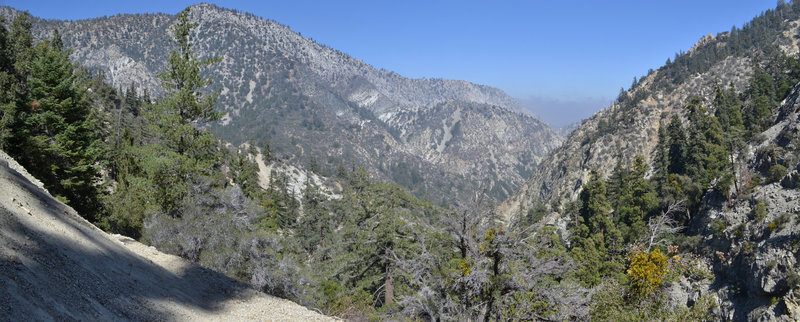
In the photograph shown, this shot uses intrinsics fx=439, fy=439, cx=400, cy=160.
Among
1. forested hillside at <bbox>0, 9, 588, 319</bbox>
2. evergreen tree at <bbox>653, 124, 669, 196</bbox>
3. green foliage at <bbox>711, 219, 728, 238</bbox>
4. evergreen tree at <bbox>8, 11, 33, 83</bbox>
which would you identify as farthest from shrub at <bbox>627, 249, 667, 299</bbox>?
evergreen tree at <bbox>653, 124, 669, 196</bbox>

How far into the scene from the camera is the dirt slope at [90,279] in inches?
334

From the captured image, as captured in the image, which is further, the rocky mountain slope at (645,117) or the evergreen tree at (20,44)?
the rocky mountain slope at (645,117)

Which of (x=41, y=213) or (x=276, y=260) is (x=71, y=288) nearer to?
(x=41, y=213)

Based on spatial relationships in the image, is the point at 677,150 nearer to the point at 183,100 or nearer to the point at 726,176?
the point at 726,176

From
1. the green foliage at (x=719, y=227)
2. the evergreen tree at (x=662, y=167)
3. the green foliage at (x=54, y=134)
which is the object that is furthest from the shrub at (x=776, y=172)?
the green foliage at (x=54, y=134)

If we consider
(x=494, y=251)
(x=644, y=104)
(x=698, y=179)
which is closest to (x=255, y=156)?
(x=698, y=179)

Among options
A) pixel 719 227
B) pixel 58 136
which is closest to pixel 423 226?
pixel 58 136

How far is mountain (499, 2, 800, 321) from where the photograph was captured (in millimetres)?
31748

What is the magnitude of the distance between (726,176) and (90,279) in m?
56.0

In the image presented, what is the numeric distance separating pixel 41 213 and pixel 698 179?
2626 inches

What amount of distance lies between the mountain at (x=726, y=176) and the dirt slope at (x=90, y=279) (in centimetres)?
963

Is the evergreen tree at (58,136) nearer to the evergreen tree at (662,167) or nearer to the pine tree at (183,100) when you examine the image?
the pine tree at (183,100)

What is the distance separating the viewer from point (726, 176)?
154 feet

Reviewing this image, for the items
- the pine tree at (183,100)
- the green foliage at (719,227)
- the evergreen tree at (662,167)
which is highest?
the evergreen tree at (662,167)
